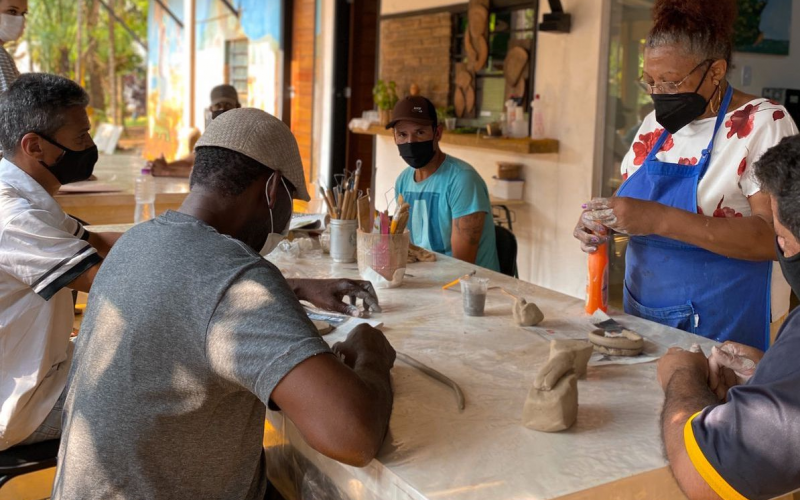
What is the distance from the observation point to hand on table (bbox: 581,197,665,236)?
7.66 ft

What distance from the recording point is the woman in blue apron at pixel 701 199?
7.65 ft

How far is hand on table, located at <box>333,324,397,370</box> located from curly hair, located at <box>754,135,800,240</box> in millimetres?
852

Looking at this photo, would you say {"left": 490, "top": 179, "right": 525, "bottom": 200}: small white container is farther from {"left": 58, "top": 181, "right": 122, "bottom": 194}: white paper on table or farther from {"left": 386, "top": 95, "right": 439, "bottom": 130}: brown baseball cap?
{"left": 58, "top": 181, "right": 122, "bottom": 194}: white paper on table

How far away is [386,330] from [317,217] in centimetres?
195

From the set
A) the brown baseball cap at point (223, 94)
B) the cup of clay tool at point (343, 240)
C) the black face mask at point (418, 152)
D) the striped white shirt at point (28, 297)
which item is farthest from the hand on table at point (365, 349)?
the brown baseball cap at point (223, 94)

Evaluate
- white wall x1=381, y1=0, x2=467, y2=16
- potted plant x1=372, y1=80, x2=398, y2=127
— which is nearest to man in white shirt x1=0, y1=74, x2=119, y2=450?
white wall x1=381, y1=0, x2=467, y2=16

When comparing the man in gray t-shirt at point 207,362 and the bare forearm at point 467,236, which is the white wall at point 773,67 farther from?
the man in gray t-shirt at point 207,362

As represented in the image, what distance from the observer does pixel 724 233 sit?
7.48 ft

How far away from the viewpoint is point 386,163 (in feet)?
25.4

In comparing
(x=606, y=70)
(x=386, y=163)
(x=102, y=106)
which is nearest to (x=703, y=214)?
(x=606, y=70)

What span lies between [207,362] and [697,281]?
1693mm

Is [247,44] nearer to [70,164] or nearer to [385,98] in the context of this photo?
[385,98]

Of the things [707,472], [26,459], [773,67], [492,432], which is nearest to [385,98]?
[773,67]

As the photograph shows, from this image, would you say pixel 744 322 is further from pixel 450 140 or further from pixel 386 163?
pixel 386 163
